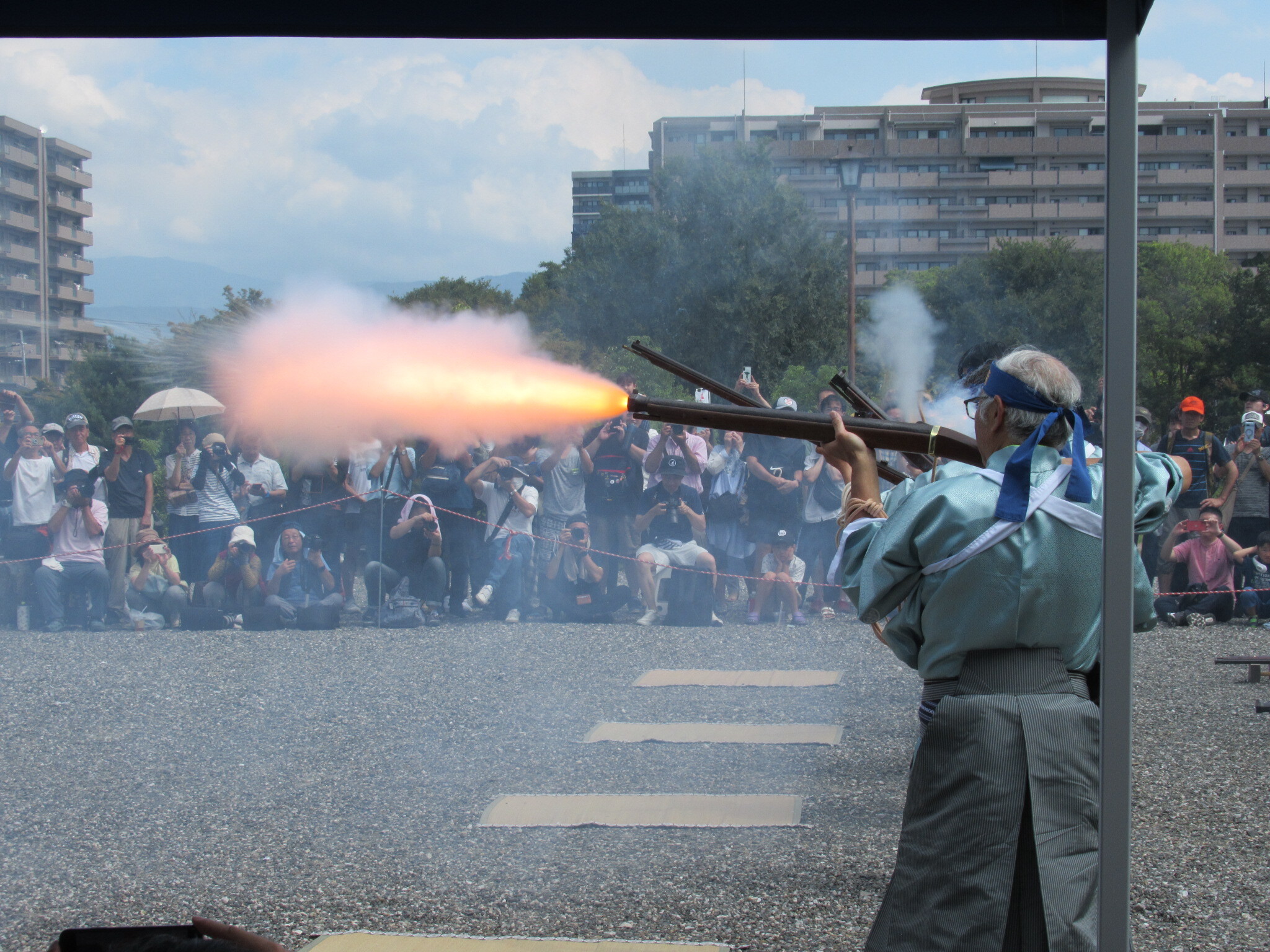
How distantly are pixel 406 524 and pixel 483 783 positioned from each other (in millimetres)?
3253

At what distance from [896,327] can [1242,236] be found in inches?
2146

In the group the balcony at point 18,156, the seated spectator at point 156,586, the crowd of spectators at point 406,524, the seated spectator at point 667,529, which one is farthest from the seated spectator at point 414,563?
the balcony at point 18,156

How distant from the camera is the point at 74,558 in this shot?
7301 mm

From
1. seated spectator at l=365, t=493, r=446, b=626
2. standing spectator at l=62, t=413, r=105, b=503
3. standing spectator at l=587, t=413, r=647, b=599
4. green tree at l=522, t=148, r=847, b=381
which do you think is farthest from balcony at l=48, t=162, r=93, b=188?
standing spectator at l=587, t=413, r=647, b=599

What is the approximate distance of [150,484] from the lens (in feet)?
24.0

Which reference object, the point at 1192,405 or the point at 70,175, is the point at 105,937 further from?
the point at 1192,405

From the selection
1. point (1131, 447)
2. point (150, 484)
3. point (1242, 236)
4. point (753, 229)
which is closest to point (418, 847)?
point (1131, 447)

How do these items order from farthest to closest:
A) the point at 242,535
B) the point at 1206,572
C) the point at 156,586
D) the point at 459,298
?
the point at 1206,572 < the point at 156,586 < the point at 242,535 < the point at 459,298

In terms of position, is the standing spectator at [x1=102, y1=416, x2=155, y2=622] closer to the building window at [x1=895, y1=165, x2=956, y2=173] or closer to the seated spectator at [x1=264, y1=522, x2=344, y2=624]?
the seated spectator at [x1=264, y1=522, x2=344, y2=624]

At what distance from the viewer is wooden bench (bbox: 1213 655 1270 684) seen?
5.89m

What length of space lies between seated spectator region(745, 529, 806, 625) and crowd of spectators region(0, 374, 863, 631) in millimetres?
14

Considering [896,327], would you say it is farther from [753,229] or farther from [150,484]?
[150,484]

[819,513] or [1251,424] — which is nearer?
[819,513]

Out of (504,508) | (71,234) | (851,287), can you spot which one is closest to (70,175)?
(71,234)
